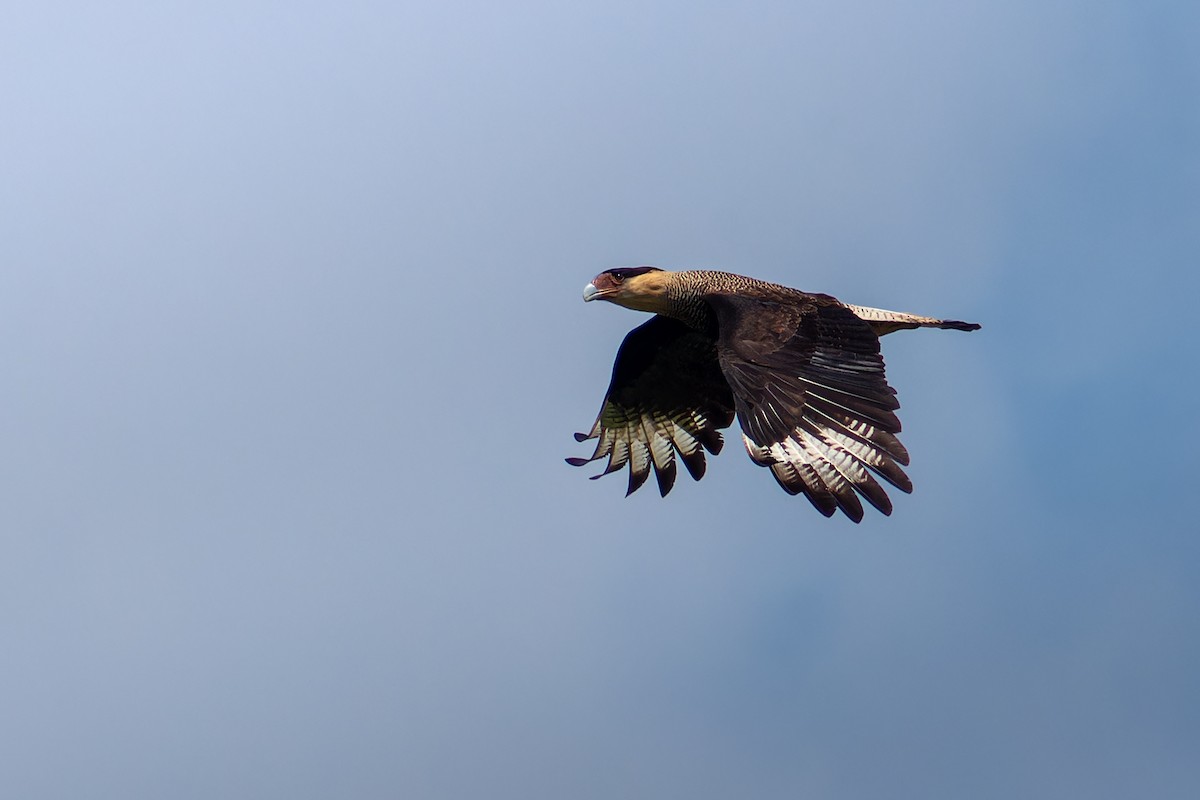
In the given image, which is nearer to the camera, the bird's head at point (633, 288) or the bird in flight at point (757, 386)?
the bird in flight at point (757, 386)

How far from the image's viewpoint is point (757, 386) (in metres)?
10.3

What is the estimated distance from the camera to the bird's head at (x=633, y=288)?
39.5 ft

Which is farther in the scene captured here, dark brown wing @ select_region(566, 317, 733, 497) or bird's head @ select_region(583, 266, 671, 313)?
dark brown wing @ select_region(566, 317, 733, 497)

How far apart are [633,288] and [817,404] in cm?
227

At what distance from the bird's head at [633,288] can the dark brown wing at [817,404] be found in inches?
46.1

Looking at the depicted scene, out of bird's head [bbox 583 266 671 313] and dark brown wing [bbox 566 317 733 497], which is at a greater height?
bird's head [bbox 583 266 671 313]

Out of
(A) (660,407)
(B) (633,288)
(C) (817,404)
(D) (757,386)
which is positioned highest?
(B) (633,288)

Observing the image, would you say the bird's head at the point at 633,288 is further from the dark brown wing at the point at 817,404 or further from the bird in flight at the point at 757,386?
the dark brown wing at the point at 817,404

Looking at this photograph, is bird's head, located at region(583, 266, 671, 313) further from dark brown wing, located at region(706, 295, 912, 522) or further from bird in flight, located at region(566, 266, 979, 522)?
dark brown wing, located at region(706, 295, 912, 522)

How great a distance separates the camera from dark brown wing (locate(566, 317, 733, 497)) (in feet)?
41.7

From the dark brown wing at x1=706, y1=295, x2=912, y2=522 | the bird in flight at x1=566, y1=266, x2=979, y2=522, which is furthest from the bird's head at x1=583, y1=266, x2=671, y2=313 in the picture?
the dark brown wing at x1=706, y1=295, x2=912, y2=522

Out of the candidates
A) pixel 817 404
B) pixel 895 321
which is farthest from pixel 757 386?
pixel 895 321

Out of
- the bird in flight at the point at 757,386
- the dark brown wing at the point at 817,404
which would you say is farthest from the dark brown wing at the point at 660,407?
the dark brown wing at the point at 817,404

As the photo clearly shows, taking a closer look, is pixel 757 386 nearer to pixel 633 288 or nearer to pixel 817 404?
pixel 817 404
